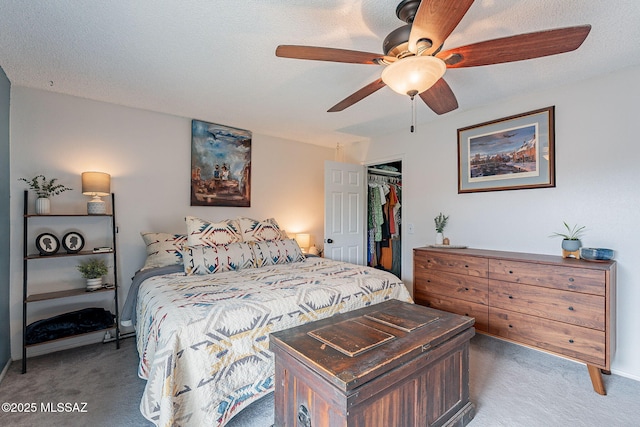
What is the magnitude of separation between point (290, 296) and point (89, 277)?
2.07 meters

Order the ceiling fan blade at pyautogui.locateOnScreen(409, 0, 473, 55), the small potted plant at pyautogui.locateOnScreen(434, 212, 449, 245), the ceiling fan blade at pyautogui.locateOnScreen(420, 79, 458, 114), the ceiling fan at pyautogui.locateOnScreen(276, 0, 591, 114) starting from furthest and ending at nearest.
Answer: the small potted plant at pyautogui.locateOnScreen(434, 212, 449, 245), the ceiling fan blade at pyautogui.locateOnScreen(420, 79, 458, 114), the ceiling fan at pyautogui.locateOnScreen(276, 0, 591, 114), the ceiling fan blade at pyautogui.locateOnScreen(409, 0, 473, 55)

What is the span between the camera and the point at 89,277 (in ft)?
8.51

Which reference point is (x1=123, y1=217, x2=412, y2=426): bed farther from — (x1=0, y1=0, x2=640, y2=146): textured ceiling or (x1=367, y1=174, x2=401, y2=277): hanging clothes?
(x1=367, y1=174, x2=401, y2=277): hanging clothes

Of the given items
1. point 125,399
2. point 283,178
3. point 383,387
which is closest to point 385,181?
point 283,178

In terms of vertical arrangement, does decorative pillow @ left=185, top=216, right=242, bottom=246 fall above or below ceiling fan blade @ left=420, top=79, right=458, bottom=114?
below

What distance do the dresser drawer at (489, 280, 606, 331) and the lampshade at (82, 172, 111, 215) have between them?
12.0 ft

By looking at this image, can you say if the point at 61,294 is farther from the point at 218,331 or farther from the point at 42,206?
the point at 218,331

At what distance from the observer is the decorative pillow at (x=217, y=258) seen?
7.91 feet

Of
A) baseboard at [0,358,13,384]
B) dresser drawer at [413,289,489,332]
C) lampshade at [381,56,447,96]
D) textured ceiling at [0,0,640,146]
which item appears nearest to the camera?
lampshade at [381,56,447,96]

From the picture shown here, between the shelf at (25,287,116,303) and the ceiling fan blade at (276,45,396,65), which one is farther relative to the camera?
the shelf at (25,287,116,303)

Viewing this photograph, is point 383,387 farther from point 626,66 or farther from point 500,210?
point 626,66

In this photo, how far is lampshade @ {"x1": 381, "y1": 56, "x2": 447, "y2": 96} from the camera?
1371 mm

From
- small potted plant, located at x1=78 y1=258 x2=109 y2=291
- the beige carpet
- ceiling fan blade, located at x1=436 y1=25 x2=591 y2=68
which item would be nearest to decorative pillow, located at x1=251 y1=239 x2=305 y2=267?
the beige carpet

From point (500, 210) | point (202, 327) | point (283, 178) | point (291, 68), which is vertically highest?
point (291, 68)
